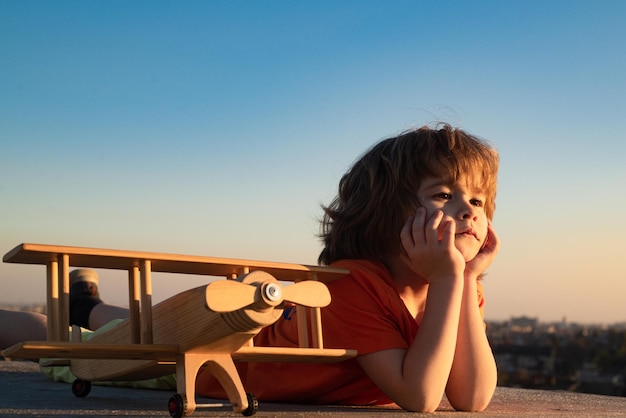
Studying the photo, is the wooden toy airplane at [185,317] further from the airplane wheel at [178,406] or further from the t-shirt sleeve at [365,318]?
the t-shirt sleeve at [365,318]

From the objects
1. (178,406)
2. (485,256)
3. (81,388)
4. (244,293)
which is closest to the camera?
(244,293)

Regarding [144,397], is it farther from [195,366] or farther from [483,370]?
[483,370]

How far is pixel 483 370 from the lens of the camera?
2.89 meters

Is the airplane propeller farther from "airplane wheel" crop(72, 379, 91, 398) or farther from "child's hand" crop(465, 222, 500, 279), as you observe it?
"airplane wheel" crop(72, 379, 91, 398)

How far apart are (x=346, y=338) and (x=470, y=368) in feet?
1.60

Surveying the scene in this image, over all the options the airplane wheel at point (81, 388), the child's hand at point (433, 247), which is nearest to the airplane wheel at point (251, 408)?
the child's hand at point (433, 247)

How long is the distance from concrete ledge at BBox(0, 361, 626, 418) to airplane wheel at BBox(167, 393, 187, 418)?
0.15 m

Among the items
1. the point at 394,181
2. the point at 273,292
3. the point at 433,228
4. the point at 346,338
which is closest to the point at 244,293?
the point at 273,292

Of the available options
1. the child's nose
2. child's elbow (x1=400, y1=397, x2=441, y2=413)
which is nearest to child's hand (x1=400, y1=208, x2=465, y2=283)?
the child's nose

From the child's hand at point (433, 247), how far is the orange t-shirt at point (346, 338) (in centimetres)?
21

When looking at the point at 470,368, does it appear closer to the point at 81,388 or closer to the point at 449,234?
the point at 449,234

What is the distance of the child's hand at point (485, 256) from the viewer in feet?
10.2

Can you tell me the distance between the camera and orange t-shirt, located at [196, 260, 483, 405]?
2834 mm

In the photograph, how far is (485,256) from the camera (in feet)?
10.4
